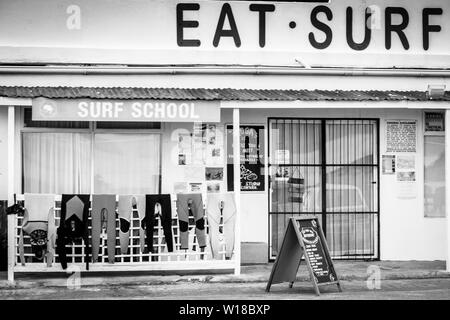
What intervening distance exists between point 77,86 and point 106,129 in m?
0.91

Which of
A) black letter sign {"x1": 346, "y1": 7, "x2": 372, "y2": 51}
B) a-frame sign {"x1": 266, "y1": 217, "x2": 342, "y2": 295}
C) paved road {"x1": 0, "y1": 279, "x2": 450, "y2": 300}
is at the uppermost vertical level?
black letter sign {"x1": 346, "y1": 7, "x2": 372, "y2": 51}

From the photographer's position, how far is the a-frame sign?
513 inches

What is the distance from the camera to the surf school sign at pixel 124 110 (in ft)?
45.8

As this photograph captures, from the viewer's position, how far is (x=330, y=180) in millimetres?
16297

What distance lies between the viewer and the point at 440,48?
16516 mm

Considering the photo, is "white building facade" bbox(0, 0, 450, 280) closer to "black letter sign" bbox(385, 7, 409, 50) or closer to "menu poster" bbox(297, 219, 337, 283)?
"black letter sign" bbox(385, 7, 409, 50)

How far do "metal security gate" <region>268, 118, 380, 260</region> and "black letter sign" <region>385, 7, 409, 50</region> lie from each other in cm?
152

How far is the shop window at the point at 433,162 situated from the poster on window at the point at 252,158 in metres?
3.07

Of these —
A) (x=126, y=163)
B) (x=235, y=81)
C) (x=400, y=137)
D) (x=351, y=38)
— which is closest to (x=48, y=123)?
(x=126, y=163)

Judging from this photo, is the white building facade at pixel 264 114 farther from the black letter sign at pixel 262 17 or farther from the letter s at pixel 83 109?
the letter s at pixel 83 109

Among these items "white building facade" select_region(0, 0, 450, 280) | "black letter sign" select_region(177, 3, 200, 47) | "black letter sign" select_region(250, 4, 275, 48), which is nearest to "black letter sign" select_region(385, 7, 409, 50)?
"white building facade" select_region(0, 0, 450, 280)

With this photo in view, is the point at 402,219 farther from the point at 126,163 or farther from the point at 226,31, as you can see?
the point at 126,163

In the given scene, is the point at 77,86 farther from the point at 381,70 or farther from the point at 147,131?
the point at 381,70
